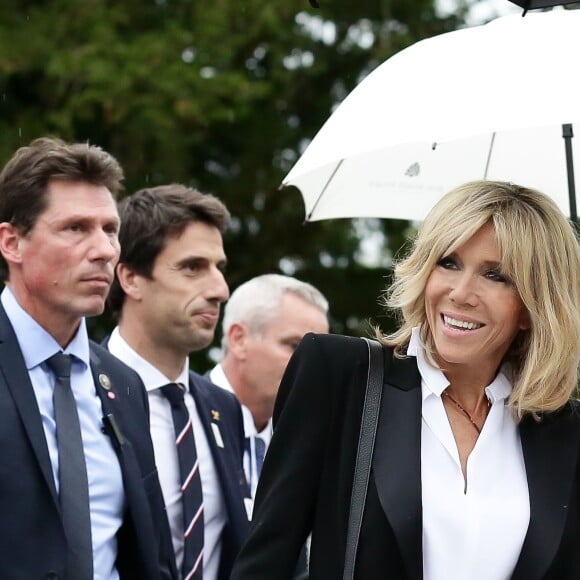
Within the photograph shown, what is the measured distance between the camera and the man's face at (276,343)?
646cm

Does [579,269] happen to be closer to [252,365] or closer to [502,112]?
[502,112]

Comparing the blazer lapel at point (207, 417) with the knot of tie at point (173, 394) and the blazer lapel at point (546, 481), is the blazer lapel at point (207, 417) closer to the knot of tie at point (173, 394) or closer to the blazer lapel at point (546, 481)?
the knot of tie at point (173, 394)

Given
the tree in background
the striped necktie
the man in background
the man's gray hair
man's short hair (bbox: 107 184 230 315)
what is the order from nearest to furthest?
the striped necktie → man's short hair (bbox: 107 184 230 315) → the man in background → the man's gray hair → the tree in background

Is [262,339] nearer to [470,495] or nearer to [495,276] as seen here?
[495,276]

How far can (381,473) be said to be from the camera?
11.8 ft

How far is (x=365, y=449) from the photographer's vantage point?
11.9 ft

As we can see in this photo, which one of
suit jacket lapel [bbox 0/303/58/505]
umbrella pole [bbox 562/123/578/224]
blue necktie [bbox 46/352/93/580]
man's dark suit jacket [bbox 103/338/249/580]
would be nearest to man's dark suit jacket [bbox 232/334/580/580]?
blue necktie [bbox 46/352/93/580]

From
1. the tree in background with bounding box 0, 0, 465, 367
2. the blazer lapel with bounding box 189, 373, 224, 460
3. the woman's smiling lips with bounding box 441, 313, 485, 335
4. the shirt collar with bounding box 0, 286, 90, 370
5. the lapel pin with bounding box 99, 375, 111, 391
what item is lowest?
the blazer lapel with bounding box 189, 373, 224, 460

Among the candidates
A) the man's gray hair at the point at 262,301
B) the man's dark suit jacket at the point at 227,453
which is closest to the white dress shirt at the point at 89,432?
the man's dark suit jacket at the point at 227,453

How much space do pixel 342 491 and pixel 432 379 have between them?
0.46m

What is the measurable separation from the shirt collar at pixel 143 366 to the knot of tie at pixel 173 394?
22 millimetres

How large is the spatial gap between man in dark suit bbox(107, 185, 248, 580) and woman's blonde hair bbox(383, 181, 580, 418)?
4.83ft

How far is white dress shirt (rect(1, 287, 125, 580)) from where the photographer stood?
427 cm

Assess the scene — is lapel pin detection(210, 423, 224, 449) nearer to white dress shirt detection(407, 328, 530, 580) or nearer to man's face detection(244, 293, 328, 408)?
man's face detection(244, 293, 328, 408)
